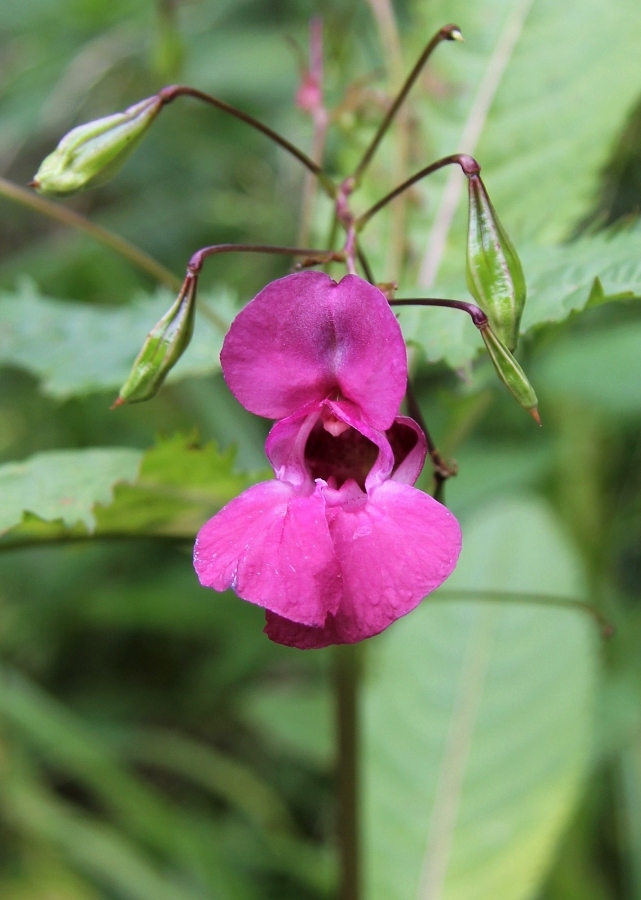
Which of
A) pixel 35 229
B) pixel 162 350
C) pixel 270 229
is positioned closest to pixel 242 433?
pixel 270 229

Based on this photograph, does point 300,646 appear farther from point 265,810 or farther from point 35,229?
point 35,229

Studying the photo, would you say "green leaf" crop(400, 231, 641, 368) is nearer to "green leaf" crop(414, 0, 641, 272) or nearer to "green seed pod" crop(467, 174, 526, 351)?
"green seed pod" crop(467, 174, 526, 351)

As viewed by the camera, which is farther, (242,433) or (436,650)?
(242,433)

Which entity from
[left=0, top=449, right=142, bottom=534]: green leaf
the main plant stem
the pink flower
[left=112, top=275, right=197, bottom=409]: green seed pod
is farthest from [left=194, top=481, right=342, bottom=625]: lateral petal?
the main plant stem

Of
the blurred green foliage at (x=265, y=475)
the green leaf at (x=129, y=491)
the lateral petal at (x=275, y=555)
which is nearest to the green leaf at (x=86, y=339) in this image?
the blurred green foliage at (x=265, y=475)

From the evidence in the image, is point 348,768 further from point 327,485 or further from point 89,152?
point 89,152

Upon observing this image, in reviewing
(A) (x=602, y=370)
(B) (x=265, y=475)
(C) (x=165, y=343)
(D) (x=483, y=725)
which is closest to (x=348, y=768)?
(B) (x=265, y=475)
